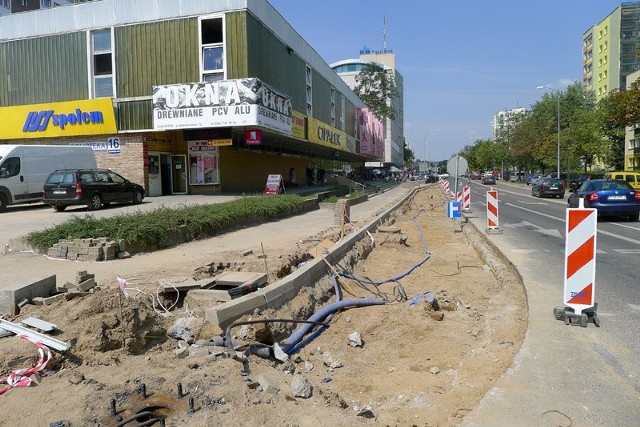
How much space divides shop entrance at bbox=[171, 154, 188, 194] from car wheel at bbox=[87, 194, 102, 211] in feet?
26.4

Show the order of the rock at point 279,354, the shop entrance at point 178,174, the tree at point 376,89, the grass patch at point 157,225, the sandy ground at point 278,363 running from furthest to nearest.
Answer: the tree at point 376,89, the shop entrance at point 178,174, the grass patch at point 157,225, the rock at point 279,354, the sandy ground at point 278,363

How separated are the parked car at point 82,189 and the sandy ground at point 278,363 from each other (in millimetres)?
11234

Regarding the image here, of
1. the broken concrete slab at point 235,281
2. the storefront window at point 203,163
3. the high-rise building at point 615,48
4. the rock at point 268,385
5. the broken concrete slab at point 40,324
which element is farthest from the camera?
the high-rise building at point 615,48

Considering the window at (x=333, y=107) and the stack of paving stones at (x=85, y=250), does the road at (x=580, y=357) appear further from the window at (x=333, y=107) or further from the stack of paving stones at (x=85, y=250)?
the window at (x=333, y=107)

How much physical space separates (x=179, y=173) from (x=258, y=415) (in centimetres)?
2463

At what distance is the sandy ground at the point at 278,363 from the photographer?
3451 mm

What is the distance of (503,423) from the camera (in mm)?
3322

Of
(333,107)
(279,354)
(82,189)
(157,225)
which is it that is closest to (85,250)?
(157,225)

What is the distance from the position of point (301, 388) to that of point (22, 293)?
3495 millimetres

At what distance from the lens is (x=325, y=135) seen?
38.4 meters

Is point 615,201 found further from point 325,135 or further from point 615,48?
point 615,48

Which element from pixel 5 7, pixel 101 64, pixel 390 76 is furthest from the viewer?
pixel 390 76

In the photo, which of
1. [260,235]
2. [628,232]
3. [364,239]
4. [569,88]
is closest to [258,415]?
[364,239]

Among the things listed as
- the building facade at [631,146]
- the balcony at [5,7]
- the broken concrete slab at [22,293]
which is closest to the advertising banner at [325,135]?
the broken concrete slab at [22,293]
